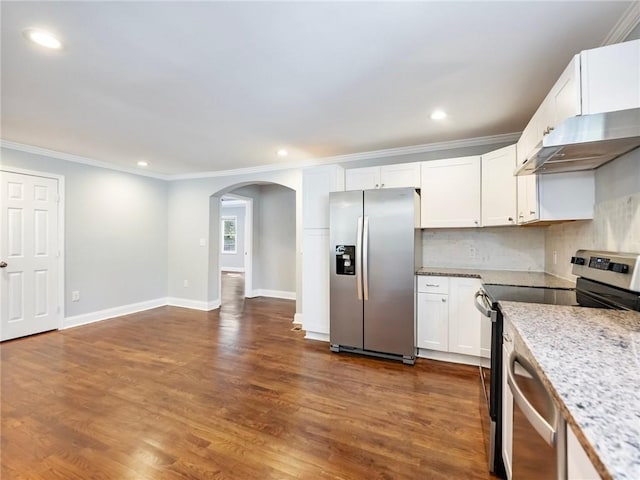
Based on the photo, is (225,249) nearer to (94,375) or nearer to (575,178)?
(94,375)

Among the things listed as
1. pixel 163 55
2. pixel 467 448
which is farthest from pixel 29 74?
pixel 467 448

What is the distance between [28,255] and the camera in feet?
12.6

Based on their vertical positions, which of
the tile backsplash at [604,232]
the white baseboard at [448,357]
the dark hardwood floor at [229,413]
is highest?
the tile backsplash at [604,232]

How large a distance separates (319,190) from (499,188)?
1.91 meters

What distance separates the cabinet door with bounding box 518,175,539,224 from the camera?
7.43 ft

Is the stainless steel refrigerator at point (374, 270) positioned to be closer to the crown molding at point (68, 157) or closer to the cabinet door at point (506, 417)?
the cabinet door at point (506, 417)

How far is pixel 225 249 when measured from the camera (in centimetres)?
1095

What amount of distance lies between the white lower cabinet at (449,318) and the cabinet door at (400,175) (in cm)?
107

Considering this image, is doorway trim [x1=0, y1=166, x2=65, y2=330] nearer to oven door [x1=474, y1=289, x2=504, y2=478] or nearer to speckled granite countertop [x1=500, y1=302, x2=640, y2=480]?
oven door [x1=474, y1=289, x2=504, y2=478]

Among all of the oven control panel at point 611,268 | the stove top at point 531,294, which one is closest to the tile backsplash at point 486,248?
the stove top at point 531,294

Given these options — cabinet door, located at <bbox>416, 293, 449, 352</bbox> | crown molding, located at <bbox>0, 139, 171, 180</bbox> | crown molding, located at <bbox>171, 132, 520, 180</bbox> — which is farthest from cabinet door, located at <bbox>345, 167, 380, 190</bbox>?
crown molding, located at <bbox>0, 139, 171, 180</bbox>

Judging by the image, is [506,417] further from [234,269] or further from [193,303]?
[234,269]

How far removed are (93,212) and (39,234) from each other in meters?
0.72

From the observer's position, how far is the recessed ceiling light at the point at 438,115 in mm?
2779
